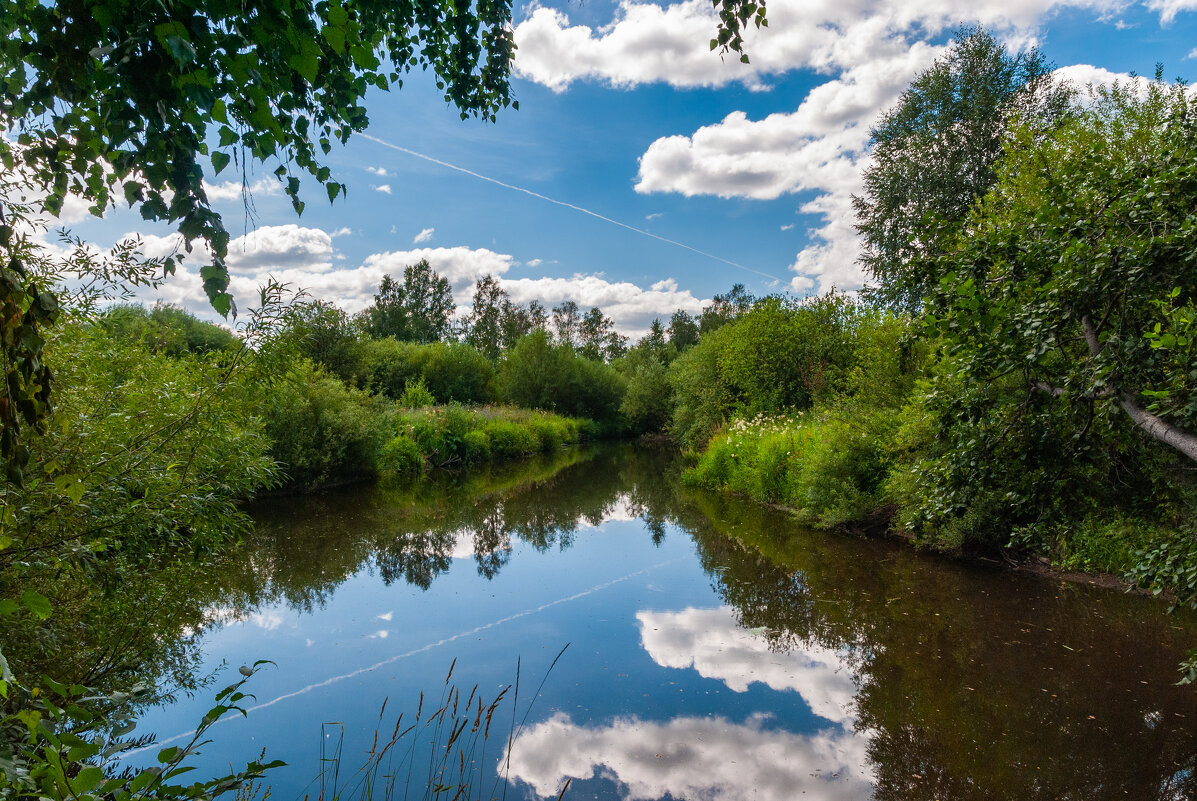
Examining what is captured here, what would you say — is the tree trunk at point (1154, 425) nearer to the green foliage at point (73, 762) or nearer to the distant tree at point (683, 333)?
the green foliage at point (73, 762)

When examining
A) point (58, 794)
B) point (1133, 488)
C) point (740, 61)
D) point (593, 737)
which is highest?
point (740, 61)

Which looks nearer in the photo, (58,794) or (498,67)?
(58,794)

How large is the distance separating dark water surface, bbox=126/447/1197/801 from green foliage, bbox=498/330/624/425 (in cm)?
2458

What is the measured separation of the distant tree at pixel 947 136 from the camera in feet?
59.4

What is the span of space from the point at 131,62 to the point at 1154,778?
Result: 20.1 feet

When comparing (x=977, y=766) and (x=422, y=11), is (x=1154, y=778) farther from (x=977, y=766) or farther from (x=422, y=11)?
(x=422, y=11)

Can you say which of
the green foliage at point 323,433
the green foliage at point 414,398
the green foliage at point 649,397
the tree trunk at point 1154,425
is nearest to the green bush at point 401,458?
the green foliage at point 323,433

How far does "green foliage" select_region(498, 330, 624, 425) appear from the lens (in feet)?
115

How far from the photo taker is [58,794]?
3.81 ft

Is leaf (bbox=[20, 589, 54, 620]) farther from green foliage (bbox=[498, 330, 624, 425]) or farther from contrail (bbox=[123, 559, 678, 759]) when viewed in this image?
green foliage (bbox=[498, 330, 624, 425])

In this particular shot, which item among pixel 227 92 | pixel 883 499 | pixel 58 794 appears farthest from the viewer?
pixel 883 499

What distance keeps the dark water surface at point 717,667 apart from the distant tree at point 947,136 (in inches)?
485

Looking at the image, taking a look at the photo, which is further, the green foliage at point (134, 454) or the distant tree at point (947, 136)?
the distant tree at point (947, 136)

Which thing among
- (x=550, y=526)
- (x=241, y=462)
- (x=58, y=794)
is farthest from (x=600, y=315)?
(x=58, y=794)
